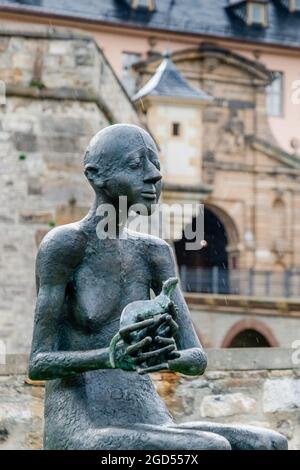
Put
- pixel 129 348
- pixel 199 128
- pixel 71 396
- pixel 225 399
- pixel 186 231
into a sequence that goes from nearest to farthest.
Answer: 1. pixel 129 348
2. pixel 71 396
3. pixel 225 399
4. pixel 186 231
5. pixel 199 128

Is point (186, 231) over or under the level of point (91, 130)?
under

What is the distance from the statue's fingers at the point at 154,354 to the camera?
5117 millimetres

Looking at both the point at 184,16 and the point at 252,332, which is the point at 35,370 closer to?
the point at 252,332

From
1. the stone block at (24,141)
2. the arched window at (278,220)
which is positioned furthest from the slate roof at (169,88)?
the stone block at (24,141)

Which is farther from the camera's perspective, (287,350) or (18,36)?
(18,36)

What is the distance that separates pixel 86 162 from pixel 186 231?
114ft

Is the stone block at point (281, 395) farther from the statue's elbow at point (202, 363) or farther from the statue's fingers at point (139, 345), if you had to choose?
the statue's fingers at point (139, 345)

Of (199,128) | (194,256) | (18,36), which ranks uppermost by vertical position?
(18,36)

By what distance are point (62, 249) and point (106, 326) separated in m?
0.33

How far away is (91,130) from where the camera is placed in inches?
757

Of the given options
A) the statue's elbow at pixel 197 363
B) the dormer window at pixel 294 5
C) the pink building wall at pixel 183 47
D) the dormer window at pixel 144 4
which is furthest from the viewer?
the dormer window at pixel 294 5

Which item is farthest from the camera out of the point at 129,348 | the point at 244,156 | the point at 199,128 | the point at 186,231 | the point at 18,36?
the point at 244,156

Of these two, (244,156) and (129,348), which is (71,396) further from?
(244,156)

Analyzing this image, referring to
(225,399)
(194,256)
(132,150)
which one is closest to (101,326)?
(132,150)
